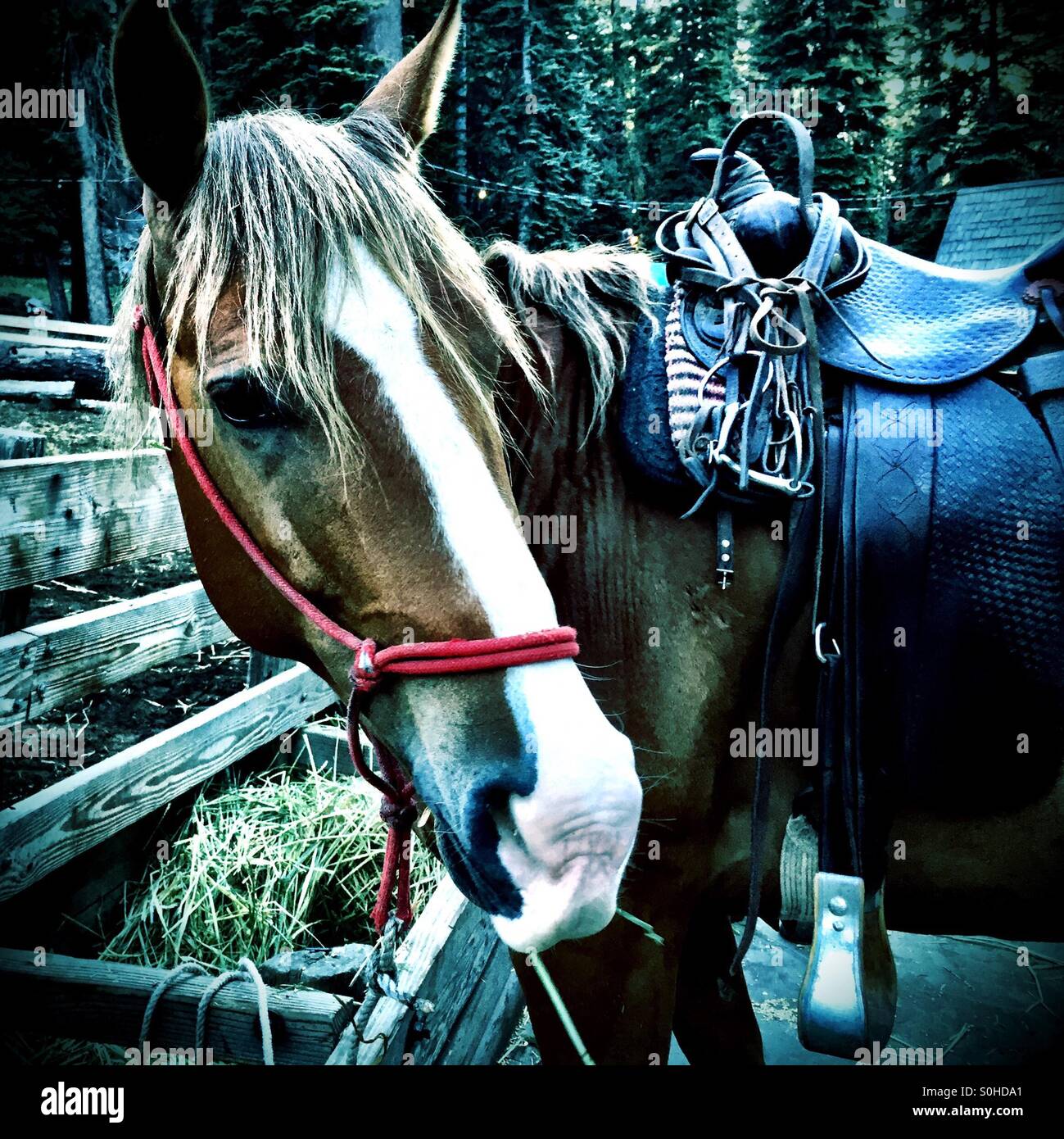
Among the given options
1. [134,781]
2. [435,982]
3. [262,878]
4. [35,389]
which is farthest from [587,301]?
[35,389]

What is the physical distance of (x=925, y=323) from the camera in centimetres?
154

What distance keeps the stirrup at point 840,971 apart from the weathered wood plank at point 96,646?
188 cm

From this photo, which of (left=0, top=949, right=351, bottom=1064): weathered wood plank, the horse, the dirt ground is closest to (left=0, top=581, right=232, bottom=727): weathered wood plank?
the dirt ground

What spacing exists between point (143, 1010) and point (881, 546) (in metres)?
2.10

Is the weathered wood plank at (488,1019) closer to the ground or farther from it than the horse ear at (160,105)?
closer to the ground

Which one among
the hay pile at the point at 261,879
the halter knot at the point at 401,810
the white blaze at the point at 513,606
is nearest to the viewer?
the white blaze at the point at 513,606

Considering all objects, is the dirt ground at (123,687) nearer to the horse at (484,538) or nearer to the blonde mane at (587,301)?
the horse at (484,538)

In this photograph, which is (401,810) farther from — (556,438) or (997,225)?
(997,225)

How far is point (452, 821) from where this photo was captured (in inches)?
38.0

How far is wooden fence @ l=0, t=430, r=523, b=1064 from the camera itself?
5.61ft

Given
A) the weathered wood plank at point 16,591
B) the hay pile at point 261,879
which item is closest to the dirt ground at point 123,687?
the weathered wood plank at point 16,591

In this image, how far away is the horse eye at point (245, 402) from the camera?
3.50 ft
